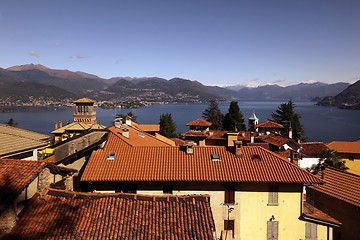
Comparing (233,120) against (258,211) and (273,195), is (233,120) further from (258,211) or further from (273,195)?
(258,211)

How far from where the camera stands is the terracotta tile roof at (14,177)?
9164mm

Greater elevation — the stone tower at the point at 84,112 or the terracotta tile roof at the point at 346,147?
the stone tower at the point at 84,112

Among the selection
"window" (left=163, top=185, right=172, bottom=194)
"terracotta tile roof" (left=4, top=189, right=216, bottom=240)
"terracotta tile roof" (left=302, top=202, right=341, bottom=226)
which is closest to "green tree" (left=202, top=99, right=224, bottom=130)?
"terracotta tile roof" (left=302, top=202, right=341, bottom=226)

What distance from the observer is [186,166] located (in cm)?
1752

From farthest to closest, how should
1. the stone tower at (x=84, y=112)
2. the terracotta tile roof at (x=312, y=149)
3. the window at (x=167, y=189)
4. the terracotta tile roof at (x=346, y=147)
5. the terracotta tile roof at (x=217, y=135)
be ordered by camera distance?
the stone tower at (x=84, y=112)
the terracotta tile roof at (x=217, y=135)
the terracotta tile roof at (x=346, y=147)
the terracotta tile roof at (x=312, y=149)
the window at (x=167, y=189)

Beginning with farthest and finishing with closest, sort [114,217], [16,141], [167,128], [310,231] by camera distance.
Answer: [167,128] → [310,231] → [16,141] → [114,217]

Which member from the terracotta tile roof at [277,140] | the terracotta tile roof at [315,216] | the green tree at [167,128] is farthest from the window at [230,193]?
the green tree at [167,128]

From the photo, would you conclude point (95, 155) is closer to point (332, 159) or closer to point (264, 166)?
point (264, 166)

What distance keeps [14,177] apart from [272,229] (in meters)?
14.2

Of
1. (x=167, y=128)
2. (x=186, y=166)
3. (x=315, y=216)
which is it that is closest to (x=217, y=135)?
(x=167, y=128)

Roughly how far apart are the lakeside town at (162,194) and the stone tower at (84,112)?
39.5m

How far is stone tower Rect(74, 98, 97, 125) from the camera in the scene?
197 ft

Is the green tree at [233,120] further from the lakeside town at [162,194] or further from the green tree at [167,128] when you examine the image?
the lakeside town at [162,194]

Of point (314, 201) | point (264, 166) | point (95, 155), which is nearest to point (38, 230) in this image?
point (95, 155)
